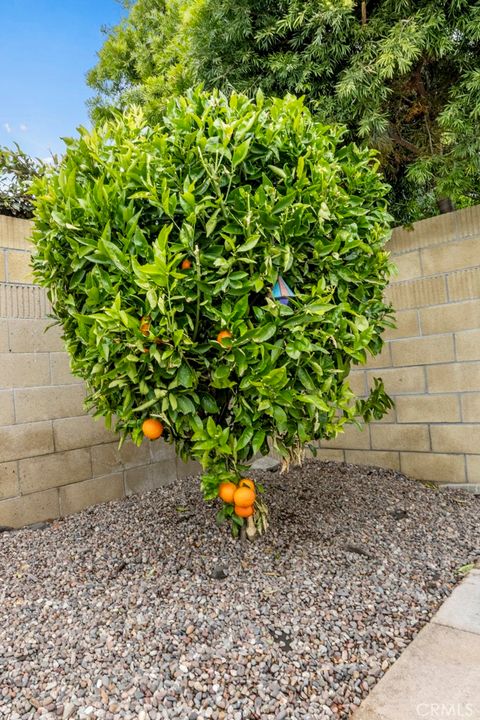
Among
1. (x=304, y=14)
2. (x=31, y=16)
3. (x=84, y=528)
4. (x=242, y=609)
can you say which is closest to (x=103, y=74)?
(x=31, y=16)

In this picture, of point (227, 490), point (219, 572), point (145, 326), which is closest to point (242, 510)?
point (227, 490)

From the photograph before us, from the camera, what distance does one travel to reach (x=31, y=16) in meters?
6.03

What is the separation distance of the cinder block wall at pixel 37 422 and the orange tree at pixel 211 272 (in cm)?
88

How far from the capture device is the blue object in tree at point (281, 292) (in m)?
1.90

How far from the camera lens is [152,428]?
76.0 inches

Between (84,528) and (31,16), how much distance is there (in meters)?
6.56

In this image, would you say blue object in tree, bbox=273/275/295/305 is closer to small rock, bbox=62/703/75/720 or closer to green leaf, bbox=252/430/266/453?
green leaf, bbox=252/430/266/453

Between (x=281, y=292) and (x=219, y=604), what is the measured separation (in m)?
1.26

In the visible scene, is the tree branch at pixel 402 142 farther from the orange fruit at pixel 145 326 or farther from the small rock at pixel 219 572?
the small rock at pixel 219 572

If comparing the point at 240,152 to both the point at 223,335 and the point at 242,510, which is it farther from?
the point at 242,510

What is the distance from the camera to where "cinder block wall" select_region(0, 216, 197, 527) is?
279 cm

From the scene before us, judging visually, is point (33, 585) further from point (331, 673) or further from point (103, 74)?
point (103, 74)

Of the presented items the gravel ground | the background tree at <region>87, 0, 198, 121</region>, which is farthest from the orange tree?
the background tree at <region>87, 0, 198, 121</region>

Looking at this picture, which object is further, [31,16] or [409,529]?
[31,16]
